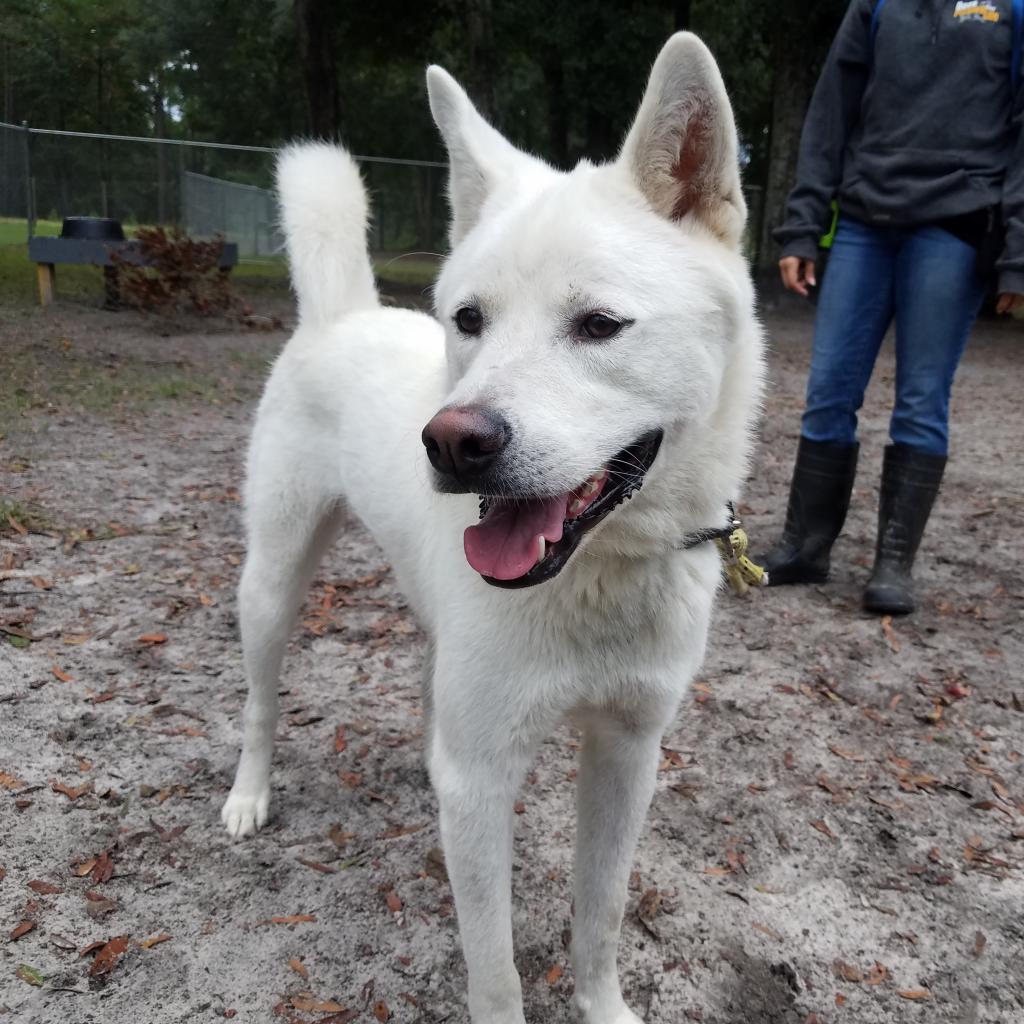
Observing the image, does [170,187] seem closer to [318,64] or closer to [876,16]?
[318,64]

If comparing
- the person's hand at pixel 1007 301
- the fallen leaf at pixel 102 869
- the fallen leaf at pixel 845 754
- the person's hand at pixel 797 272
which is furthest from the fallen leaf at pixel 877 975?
the person's hand at pixel 797 272

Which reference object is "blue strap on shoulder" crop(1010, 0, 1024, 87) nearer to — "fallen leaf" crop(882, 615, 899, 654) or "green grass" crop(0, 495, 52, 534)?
"fallen leaf" crop(882, 615, 899, 654)

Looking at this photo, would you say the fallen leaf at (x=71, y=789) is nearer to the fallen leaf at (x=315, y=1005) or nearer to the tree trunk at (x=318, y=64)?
the fallen leaf at (x=315, y=1005)

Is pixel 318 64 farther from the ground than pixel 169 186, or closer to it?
farther from the ground

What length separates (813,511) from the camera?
167 inches

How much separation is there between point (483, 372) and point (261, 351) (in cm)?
878

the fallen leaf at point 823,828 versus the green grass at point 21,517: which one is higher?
the green grass at point 21,517

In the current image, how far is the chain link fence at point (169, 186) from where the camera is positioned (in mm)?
13281

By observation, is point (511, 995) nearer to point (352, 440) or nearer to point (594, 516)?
point (594, 516)

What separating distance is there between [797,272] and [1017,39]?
1145 mm

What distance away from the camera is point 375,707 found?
10.7 ft

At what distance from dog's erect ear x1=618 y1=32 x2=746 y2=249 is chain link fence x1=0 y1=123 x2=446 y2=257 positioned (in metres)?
11.1

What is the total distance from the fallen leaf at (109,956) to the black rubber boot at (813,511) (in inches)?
121

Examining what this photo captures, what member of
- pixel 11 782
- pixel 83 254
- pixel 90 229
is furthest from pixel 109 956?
pixel 90 229
